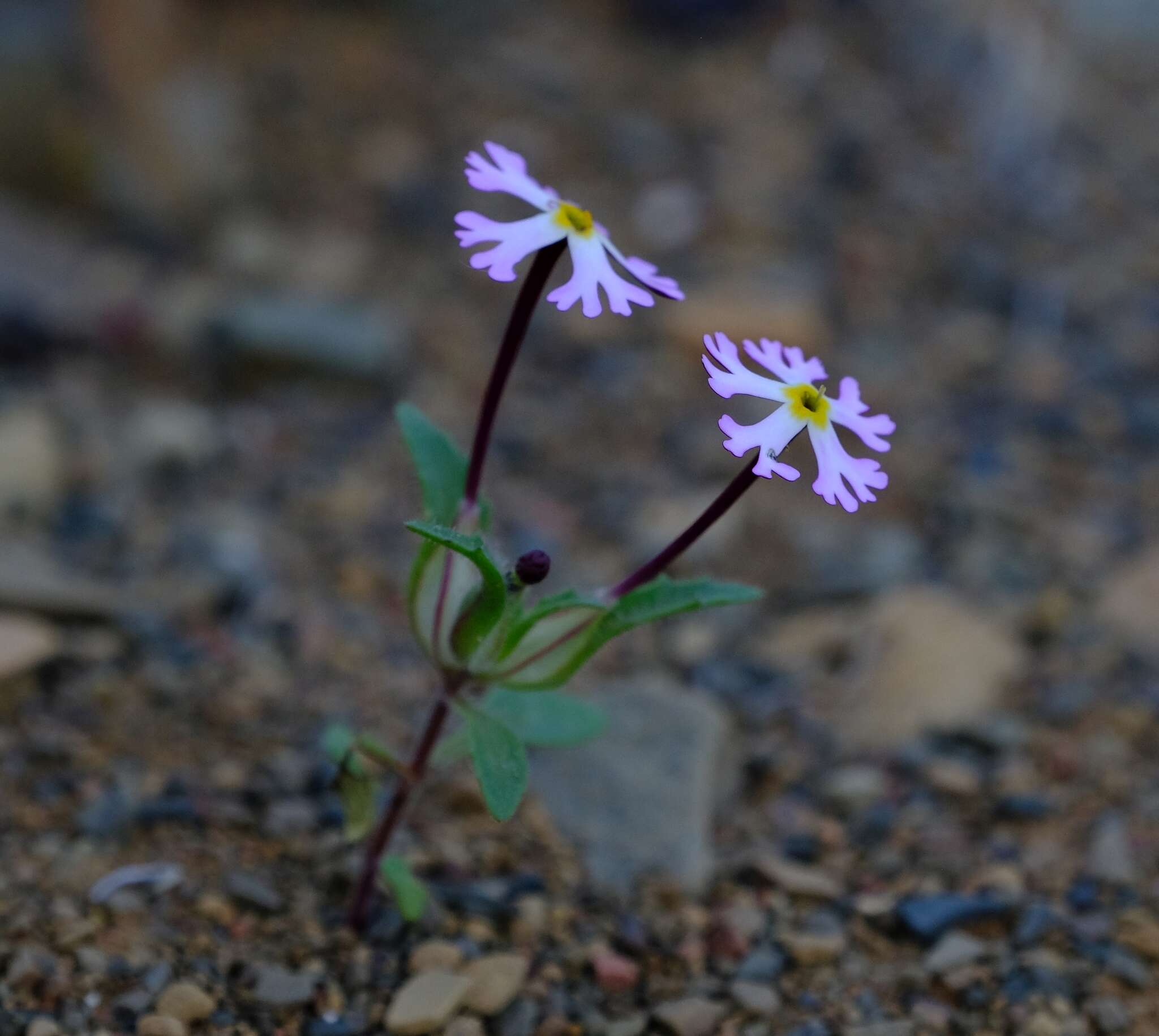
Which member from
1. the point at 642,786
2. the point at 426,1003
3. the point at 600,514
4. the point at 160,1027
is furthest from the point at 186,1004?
the point at 600,514

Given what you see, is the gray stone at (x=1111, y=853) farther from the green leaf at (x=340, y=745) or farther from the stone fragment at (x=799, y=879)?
the green leaf at (x=340, y=745)

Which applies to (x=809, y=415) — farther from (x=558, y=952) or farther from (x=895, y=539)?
(x=895, y=539)

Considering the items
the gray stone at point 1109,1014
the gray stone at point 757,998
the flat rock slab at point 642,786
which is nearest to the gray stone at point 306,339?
the flat rock slab at point 642,786

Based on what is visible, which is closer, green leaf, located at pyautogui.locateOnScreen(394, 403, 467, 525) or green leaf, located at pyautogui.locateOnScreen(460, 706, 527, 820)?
green leaf, located at pyautogui.locateOnScreen(460, 706, 527, 820)

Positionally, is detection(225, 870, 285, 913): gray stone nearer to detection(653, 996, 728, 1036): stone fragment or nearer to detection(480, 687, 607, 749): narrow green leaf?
detection(480, 687, 607, 749): narrow green leaf

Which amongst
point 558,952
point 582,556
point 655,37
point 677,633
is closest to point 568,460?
point 582,556

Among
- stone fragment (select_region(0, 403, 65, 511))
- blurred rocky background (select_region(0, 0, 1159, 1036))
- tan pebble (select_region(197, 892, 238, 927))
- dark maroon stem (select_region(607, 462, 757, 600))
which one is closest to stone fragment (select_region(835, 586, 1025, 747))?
blurred rocky background (select_region(0, 0, 1159, 1036))

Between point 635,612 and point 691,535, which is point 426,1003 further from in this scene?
point 691,535
